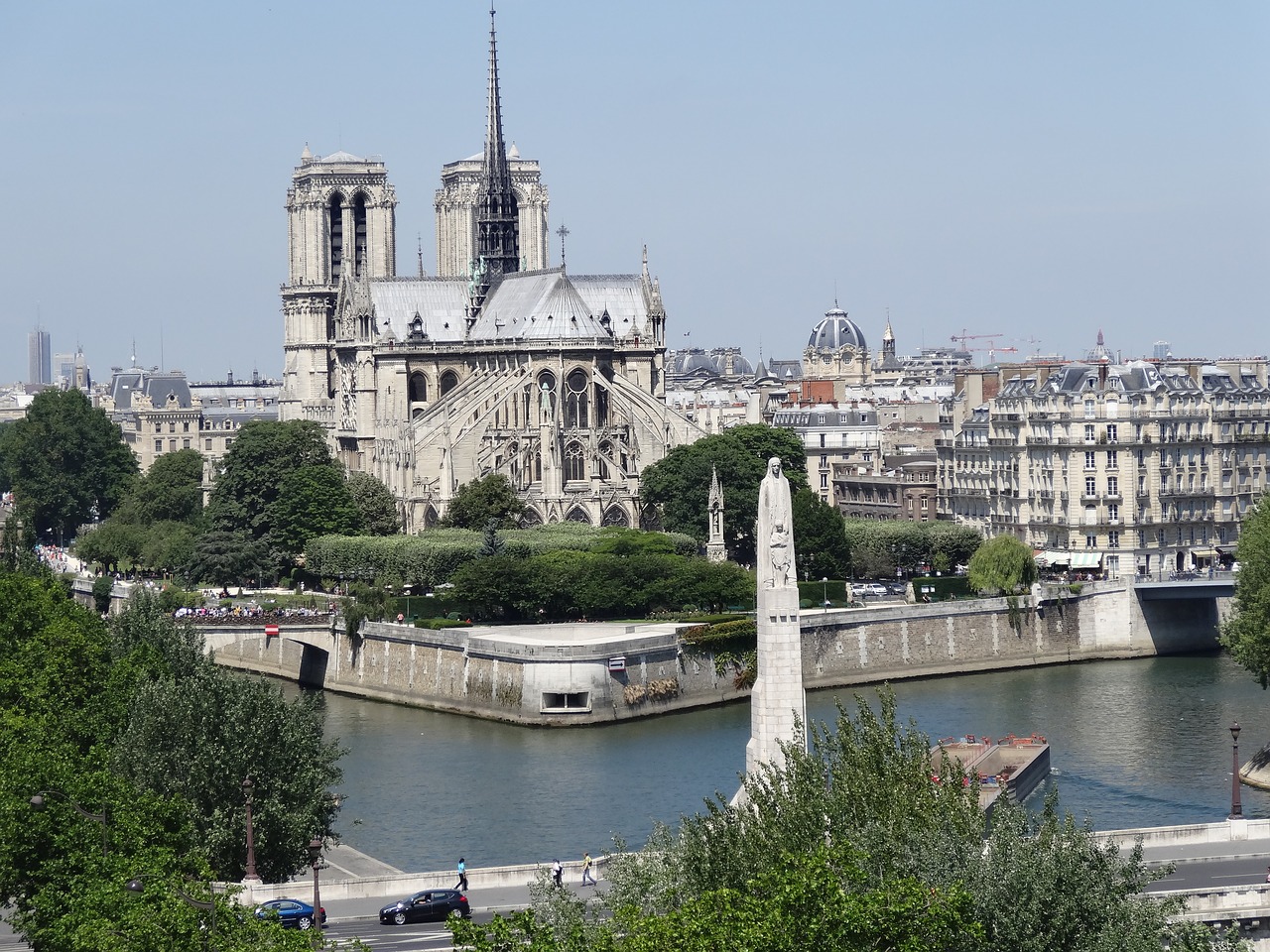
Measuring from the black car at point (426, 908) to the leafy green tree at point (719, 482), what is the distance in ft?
198

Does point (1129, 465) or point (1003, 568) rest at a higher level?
point (1129, 465)

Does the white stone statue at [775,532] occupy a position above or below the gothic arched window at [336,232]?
below

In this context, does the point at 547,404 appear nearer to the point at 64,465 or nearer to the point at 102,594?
the point at 102,594

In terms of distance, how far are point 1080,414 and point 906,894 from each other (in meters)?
72.4

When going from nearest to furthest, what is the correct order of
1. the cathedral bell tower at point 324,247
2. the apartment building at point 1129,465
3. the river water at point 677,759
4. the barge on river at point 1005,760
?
the barge on river at point 1005,760, the river water at point 677,759, the apartment building at point 1129,465, the cathedral bell tower at point 324,247

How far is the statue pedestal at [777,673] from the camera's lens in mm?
45094

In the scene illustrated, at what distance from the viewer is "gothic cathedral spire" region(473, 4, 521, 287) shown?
5202 inches

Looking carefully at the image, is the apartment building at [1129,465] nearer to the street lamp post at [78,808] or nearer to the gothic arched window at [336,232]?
the gothic arched window at [336,232]

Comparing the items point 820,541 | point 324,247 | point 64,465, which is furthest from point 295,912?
point 324,247

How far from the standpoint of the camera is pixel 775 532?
4456 centimetres

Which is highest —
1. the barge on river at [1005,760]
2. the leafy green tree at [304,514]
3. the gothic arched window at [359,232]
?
the gothic arched window at [359,232]

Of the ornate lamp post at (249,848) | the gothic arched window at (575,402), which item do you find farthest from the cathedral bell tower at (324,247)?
the ornate lamp post at (249,848)

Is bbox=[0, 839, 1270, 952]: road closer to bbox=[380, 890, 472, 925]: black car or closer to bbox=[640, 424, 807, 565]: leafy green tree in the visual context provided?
bbox=[380, 890, 472, 925]: black car

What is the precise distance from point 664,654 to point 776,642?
122 feet
